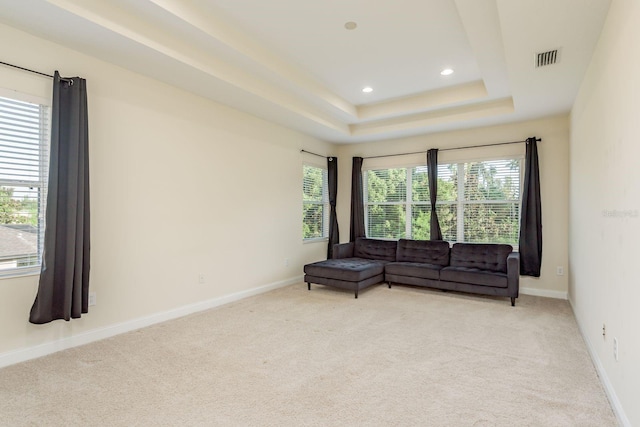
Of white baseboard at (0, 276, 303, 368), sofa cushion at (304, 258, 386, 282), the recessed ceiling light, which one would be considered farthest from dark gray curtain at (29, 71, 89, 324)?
sofa cushion at (304, 258, 386, 282)

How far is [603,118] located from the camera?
2.49 meters

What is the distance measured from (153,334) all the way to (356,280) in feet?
8.45

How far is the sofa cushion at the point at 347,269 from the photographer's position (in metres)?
4.77

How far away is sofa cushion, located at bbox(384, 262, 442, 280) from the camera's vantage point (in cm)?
497

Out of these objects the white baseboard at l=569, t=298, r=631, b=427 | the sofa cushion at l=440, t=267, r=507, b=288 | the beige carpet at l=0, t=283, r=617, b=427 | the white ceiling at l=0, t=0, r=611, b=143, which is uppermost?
the white ceiling at l=0, t=0, r=611, b=143

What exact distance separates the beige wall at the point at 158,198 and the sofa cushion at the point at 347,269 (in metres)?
0.74

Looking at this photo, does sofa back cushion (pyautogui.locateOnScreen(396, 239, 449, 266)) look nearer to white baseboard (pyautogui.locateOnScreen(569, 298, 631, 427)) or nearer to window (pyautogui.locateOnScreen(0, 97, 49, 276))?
white baseboard (pyautogui.locateOnScreen(569, 298, 631, 427))

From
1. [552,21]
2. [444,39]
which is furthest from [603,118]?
[444,39]

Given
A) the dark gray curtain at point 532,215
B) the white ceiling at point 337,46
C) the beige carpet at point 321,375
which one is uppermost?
the white ceiling at point 337,46

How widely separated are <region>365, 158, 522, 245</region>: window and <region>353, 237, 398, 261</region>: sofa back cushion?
1.50ft

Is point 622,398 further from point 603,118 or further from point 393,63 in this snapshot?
point 393,63

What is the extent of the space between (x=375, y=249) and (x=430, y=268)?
117 centimetres

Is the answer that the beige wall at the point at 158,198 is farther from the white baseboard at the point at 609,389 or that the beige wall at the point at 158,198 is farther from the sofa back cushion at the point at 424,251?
Answer: the white baseboard at the point at 609,389

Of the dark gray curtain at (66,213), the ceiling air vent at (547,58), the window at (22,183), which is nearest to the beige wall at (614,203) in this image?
the ceiling air vent at (547,58)
